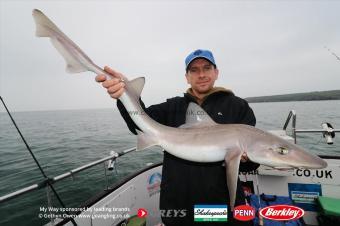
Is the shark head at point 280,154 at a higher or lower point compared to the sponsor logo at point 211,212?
higher

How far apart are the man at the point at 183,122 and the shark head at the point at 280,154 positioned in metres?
0.20

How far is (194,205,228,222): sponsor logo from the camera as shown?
283 centimetres

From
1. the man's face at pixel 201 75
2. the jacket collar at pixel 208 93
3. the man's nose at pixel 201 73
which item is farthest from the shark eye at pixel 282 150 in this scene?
the man's nose at pixel 201 73

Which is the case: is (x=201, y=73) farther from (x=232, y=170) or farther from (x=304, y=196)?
(x=304, y=196)

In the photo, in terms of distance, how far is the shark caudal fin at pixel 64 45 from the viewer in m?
2.03

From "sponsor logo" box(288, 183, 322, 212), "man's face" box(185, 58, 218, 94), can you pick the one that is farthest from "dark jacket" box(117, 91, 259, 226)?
"sponsor logo" box(288, 183, 322, 212)

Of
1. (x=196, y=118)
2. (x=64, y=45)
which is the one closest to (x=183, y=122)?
(x=196, y=118)

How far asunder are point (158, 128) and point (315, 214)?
4805mm

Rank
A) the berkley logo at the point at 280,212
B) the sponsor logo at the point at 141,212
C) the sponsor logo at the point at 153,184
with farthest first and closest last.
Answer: the sponsor logo at the point at 153,184 → the sponsor logo at the point at 141,212 → the berkley logo at the point at 280,212

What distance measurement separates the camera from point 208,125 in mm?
2924

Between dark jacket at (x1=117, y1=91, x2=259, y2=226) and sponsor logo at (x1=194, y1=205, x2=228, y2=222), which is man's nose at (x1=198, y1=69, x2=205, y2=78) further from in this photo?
sponsor logo at (x1=194, y1=205, x2=228, y2=222)

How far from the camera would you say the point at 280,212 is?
4.13 meters

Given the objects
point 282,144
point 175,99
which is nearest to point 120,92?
point 175,99

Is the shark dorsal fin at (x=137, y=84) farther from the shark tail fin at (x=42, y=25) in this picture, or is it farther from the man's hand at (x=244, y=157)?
the man's hand at (x=244, y=157)
